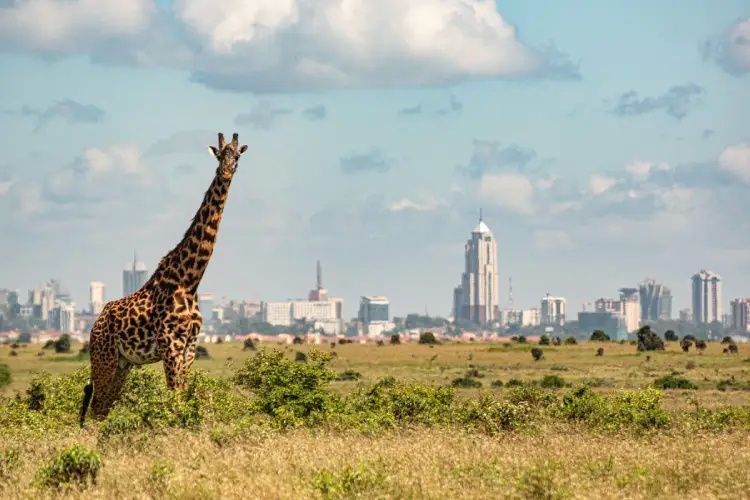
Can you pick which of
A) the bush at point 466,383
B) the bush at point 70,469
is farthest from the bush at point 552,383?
the bush at point 70,469

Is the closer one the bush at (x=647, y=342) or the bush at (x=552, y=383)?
the bush at (x=552, y=383)

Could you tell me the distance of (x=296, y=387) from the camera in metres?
26.2

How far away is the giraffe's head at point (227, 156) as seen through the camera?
2267cm

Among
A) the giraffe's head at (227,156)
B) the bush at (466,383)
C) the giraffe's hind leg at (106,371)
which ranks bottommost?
the bush at (466,383)

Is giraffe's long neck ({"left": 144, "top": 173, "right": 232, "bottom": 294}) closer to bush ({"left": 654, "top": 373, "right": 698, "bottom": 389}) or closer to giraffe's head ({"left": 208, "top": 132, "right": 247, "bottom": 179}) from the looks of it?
giraffe's head ({"left": 208, "top": 132, "right": 247, "bottom": 179})

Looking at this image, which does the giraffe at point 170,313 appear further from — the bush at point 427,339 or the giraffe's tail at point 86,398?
the bush at point 427,339

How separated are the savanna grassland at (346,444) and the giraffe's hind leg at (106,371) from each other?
305mm

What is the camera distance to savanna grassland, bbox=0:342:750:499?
52.5 feet

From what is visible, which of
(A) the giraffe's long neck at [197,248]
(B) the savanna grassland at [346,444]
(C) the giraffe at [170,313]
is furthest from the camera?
(A) the giraffe's long neck at [197,248]

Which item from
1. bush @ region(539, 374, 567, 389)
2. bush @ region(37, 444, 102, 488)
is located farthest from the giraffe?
bush @ region(539, 374, 567, 389)

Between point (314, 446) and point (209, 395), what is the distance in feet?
14.4

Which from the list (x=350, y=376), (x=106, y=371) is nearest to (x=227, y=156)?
(x=106, y=371)

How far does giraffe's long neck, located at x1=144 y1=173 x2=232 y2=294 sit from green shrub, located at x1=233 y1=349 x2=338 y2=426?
12.0 feet

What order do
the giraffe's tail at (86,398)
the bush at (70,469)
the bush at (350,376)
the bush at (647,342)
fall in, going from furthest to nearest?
the bush at (647,342), the bush at (350,376), the giraffe's tail at (86,398), the bush at (70,469)
